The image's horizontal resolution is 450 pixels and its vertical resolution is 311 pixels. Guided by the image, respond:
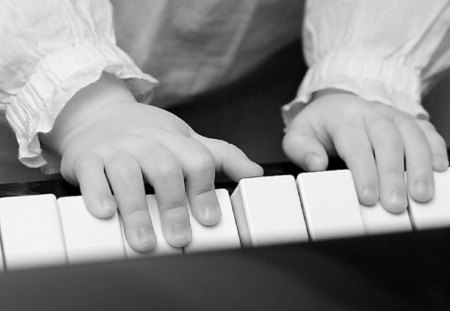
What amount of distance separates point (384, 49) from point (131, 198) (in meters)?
0.31

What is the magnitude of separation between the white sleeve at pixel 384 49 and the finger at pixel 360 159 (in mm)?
81

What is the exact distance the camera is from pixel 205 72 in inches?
28.7

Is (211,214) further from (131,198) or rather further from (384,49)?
(384,49)

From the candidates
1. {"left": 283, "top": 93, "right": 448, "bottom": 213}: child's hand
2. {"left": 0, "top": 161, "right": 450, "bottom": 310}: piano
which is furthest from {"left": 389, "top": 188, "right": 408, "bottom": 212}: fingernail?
{"left": 0, "top": 161, "right": 450, "bottom": 310}: piano

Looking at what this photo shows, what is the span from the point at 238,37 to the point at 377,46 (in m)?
0.16

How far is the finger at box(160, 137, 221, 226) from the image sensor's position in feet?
1.26

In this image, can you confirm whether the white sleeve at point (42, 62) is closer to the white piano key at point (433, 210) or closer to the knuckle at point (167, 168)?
the knuckle at point (167, 168)

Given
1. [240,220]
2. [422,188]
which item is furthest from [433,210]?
[240,220]

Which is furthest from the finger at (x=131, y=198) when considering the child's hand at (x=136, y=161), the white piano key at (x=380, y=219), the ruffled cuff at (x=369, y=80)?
the ruffled cuff at (x=369, y=80)

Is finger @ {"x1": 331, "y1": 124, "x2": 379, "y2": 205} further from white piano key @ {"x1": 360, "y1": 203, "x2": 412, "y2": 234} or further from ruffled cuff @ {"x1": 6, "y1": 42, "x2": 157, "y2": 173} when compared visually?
ruffled cuff @ {"x1": 6, "y1": 42, "x2": 157, "y2": 173}

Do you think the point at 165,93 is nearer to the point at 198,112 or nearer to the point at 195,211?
the point at 198,112

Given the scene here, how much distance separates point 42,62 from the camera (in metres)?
0.50

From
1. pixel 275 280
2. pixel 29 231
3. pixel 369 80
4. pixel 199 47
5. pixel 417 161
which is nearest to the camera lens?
pixel 275 280

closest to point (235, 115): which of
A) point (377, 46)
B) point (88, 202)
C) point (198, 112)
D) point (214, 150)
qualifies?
point (198, 112)
